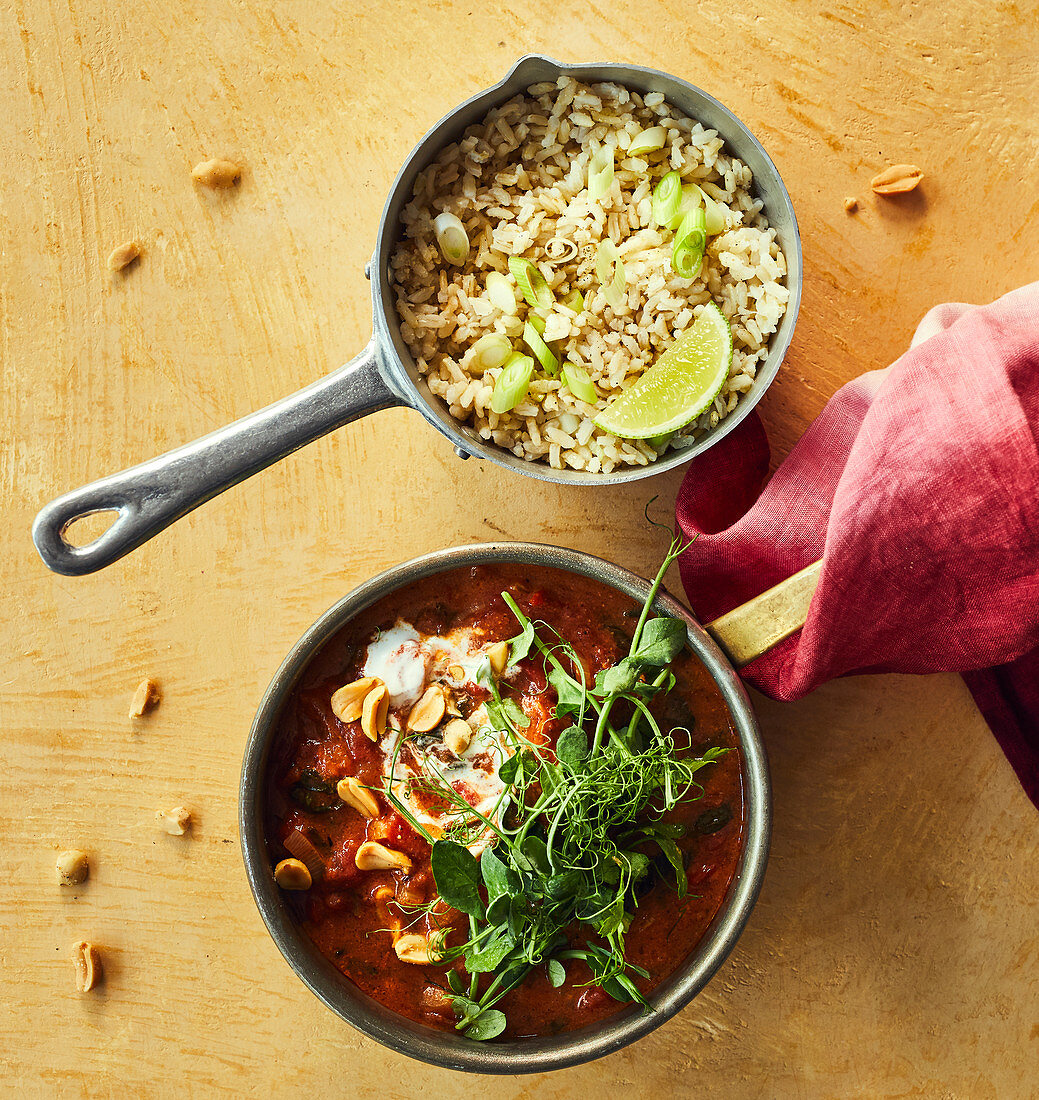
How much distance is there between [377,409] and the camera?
4.08 feet

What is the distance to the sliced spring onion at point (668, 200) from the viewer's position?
1.29 m

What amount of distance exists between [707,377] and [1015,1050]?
1300mm

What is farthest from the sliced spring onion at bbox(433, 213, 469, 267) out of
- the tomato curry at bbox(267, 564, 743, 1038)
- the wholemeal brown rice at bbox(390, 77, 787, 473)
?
the tomato curry at bbox(267, 564, 743, 1038)

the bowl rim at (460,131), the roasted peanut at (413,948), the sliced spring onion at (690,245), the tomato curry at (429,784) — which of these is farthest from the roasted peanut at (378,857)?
the sliced spring onion at (690,245)

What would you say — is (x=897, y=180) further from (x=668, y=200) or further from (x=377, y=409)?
(x=377, y=409)

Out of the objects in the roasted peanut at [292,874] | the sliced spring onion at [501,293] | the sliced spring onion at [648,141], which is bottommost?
the roasted peanut at [292,874]

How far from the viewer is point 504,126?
132 cm

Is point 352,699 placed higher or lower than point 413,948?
higher

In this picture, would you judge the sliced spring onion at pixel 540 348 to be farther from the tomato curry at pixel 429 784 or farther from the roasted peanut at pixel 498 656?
the roasted peanut at pixel 498 656

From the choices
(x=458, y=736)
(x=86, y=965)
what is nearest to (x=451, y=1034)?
(x=458, y=736)

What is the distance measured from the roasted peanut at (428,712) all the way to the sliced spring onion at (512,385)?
448 mm

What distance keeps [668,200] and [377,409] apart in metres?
0.54

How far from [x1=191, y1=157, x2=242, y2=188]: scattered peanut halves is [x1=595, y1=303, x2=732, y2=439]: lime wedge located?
0.78 meters

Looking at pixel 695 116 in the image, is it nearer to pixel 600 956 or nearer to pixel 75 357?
pixel 75 357
